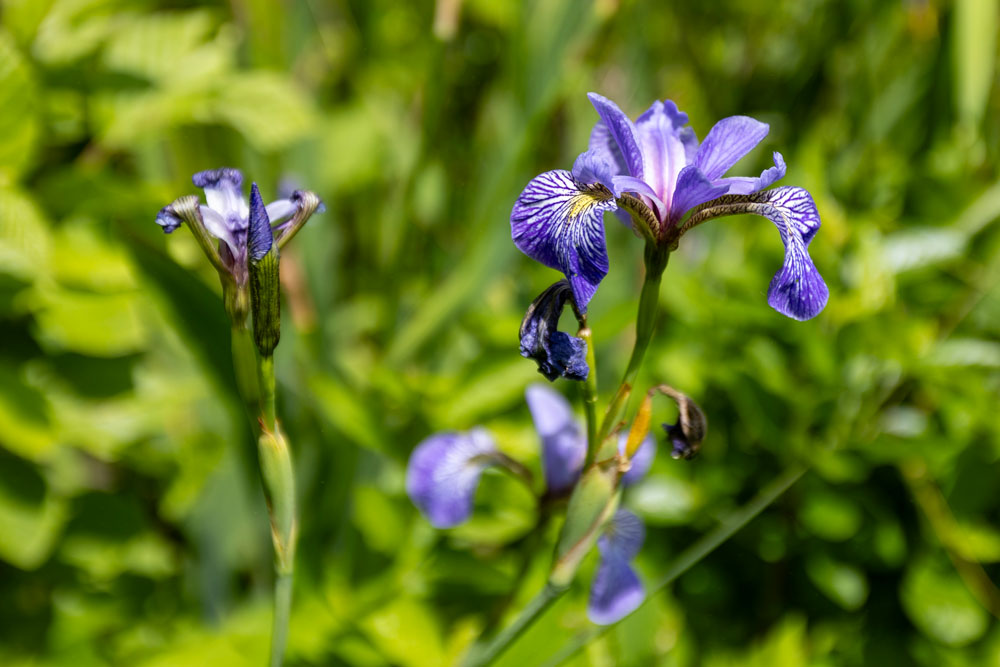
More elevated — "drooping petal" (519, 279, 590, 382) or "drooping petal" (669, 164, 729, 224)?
"drooping petal" (669, 164, 729, 224)

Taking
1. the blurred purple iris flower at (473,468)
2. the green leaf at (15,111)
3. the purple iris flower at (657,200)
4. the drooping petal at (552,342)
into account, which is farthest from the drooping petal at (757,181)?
the green leaf at (15,111)

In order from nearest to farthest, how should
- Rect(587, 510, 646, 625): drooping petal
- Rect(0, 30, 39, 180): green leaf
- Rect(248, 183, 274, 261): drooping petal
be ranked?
Rect(248, 183, 274, 261): drooping petal → Rect(587, 510, 646, 625): drooping petal → Rect(0, 30, 39, 180): green leaf

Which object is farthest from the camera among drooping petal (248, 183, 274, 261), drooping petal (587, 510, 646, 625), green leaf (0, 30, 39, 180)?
green leaf (0, 30, 39, 180)

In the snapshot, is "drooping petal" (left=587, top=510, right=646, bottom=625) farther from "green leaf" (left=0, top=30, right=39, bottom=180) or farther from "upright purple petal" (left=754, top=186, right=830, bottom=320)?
"green leaf" (left=0, top=30, right=39, bottom=180)

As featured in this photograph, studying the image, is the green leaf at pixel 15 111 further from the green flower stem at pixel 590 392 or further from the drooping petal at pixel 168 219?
the green flower stem at pixel 590 392

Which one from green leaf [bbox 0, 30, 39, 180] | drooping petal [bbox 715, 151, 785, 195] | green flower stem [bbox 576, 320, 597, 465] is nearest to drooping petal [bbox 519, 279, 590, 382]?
green flower stem [bbox 576, 320, 597, 465]
